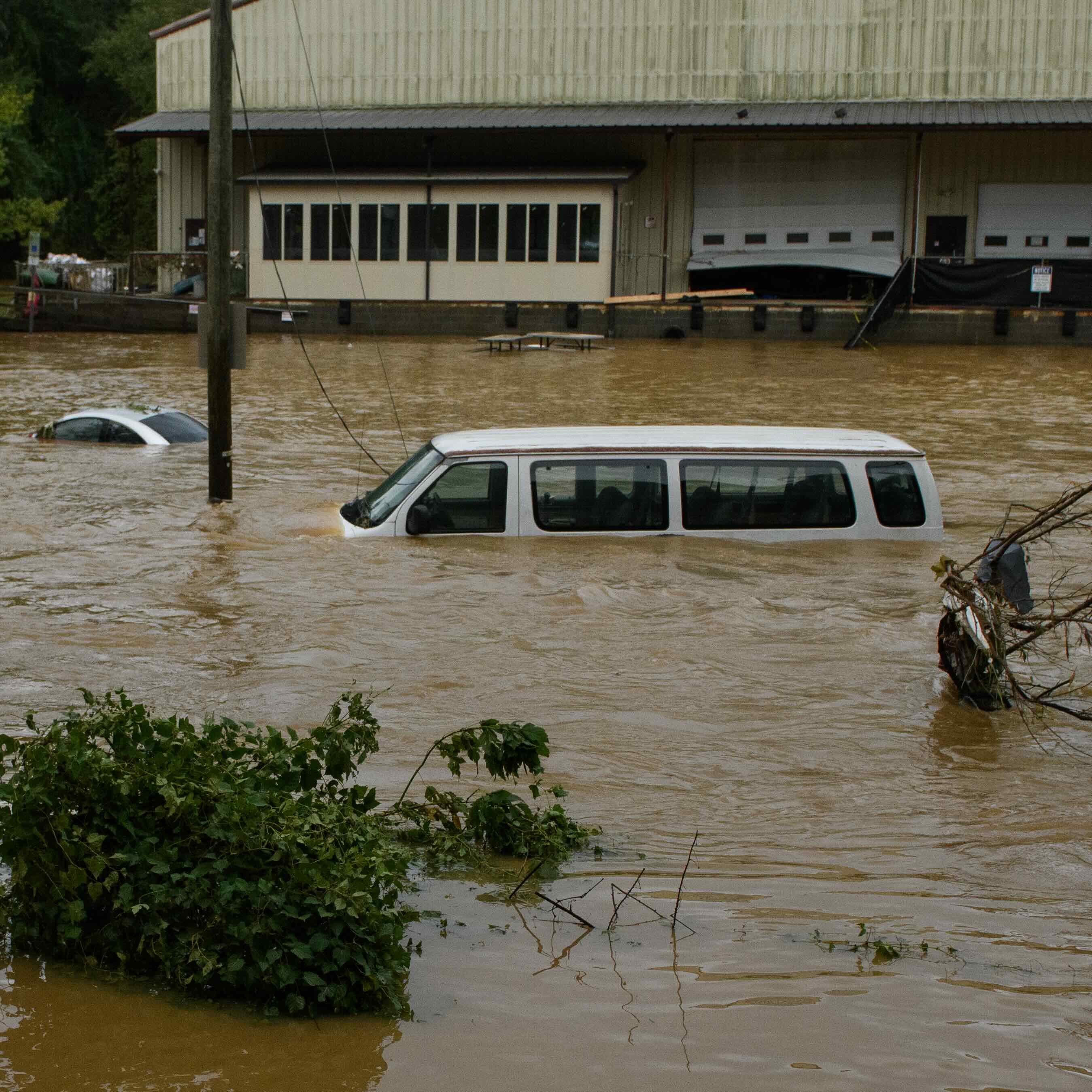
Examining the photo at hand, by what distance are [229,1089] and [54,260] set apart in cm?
4603

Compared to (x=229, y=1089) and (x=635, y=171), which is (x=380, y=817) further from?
(x=635, y=171)

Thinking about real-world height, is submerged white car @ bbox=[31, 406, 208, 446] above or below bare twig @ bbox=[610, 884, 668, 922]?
above

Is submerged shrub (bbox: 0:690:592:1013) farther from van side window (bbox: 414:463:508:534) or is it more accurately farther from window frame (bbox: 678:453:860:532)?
window frame (bbox: 678:453:860:532)

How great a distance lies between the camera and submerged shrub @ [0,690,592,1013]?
4.57 m

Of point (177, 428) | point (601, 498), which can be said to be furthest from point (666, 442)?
point (177, 428)

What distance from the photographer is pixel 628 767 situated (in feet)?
25.8

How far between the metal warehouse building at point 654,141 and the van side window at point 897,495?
30162mm

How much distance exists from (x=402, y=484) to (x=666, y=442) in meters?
2.21

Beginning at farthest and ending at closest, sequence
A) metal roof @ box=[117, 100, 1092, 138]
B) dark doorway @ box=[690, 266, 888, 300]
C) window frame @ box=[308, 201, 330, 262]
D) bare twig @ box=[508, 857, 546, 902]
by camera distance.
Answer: dark doorway @ box=[690, 266, 888, 300] → window frame @ box=[308, 201, 330, 262] → metal roof @ box=[117, 100, 1092, 138] → bare twig @ box=[508, 857, 546, 902]

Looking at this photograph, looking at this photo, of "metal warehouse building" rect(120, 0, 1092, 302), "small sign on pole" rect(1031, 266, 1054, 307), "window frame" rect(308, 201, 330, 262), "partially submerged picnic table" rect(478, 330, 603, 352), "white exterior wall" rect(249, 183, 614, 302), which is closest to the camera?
→ "partially submerged picnic table" rect(478, 330, 603, 352)

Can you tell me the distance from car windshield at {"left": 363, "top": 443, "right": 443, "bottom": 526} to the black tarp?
2893 cm

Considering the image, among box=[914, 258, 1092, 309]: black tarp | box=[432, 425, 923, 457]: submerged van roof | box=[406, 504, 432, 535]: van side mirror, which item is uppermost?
box=[914, 258, 1092, 309]: black tarp

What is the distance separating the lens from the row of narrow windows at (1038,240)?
1649 inches

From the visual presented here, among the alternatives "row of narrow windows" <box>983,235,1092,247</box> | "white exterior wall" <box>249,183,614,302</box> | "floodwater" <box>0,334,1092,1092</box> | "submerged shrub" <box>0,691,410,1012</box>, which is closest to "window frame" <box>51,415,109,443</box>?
"floodwater" <box>0,334,1092,1092</box>
